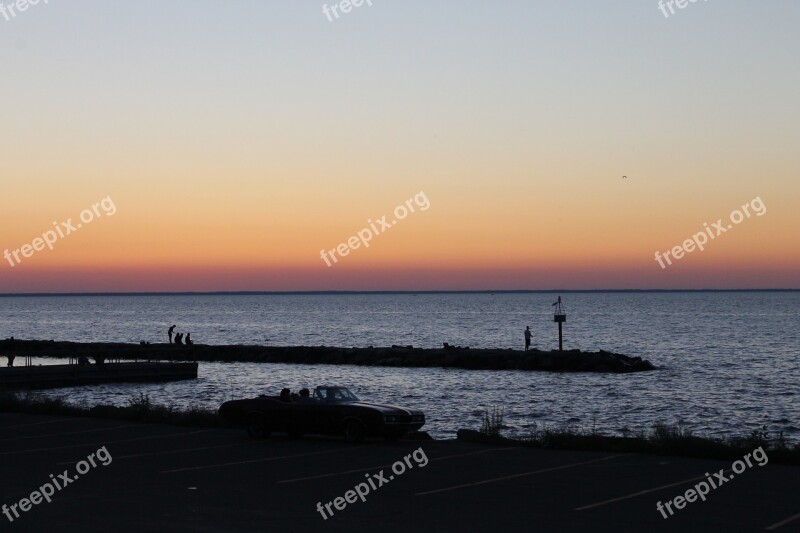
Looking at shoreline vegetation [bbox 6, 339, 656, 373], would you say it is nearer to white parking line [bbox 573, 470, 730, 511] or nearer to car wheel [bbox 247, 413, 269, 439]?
car wheel [bbox 247, 413, 269, 439]

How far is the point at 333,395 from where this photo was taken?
2430cm

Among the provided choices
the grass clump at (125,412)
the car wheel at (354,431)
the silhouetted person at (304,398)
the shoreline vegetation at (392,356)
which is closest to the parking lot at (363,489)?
the car wheel at (354,431)

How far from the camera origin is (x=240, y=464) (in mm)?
19844

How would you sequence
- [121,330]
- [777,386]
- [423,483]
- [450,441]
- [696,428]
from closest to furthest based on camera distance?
[423,483], [450,441], [696,428], [777,386], [121,330]

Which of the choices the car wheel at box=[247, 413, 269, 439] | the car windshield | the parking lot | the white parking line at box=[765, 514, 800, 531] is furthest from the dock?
the white parking line at box=[765, 514, 800, 531]

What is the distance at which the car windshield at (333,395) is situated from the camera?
79.4 ft

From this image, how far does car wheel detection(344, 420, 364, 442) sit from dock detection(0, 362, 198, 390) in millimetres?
34176

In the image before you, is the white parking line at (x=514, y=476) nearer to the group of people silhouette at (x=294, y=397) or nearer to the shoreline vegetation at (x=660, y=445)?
the shoreline vegetation at (x=660, y=445)

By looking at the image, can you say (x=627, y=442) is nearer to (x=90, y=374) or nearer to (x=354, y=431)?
(x=354, y=431)

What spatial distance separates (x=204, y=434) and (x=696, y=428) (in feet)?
76.0

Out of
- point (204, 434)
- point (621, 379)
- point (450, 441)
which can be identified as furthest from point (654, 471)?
point (621, 379)

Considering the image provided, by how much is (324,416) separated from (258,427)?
1.87 metres

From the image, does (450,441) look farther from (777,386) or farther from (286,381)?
(286,381)

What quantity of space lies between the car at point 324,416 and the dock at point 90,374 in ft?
104
